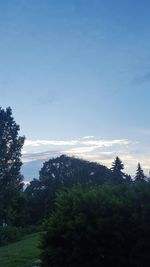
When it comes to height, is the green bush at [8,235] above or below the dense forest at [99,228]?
below

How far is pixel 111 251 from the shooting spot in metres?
10.3

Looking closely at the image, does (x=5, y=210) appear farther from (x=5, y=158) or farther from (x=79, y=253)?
(x=79, y=253)

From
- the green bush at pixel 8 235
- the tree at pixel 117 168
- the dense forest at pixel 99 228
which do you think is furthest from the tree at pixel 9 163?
the dense forest at pixel 99 228

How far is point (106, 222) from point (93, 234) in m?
0.39

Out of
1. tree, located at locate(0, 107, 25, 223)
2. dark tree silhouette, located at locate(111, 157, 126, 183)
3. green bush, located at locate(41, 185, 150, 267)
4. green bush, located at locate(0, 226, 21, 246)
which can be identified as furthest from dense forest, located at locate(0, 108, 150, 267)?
dark tree silhouette, located at locate(111, 157, 126, 183)

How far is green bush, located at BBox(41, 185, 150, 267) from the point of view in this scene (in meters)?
10.1

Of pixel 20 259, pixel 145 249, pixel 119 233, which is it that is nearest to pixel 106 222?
pixel 119 233

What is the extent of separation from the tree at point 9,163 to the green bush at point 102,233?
106 feet

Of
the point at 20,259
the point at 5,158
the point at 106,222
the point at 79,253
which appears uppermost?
the point at 5,158

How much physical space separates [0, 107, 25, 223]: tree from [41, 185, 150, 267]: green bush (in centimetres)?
3217

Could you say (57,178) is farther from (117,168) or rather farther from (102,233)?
(102,233)

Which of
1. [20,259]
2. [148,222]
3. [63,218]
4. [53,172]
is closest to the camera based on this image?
[148,222]

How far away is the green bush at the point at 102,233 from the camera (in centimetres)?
1014

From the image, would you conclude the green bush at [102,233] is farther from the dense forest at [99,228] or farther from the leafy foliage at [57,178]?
the leafy foliage at [57,178]
